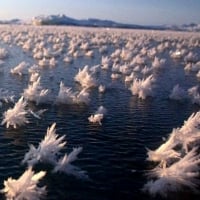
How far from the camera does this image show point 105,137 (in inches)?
707

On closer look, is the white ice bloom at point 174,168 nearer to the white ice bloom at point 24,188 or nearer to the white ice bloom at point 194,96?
the white ice bloom at point 24,188

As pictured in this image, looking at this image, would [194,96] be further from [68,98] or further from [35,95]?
[35,95]

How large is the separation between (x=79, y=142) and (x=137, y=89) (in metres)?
10.2

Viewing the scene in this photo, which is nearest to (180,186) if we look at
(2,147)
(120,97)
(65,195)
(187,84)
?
(65,195)

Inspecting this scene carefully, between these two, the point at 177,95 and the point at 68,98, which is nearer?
the point at 68,98

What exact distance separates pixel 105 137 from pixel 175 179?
5008mm

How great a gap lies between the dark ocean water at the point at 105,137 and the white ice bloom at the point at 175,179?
0.92 feet

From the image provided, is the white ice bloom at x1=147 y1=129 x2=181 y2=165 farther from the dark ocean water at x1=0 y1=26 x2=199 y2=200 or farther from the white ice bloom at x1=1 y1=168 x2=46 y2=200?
the white ice bloom at x1=1 y1=168 x2=46 y2=200

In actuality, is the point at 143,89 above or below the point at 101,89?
above

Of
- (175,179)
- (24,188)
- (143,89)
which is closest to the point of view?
(24,188)

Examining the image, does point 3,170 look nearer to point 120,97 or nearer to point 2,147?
point 2,147

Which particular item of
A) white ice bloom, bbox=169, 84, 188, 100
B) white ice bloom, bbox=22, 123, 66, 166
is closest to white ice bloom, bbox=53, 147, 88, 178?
white ice bloom, bbox=22, 123, 66, 166

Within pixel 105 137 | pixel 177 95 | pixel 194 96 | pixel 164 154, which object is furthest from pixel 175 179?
pixel 177 95

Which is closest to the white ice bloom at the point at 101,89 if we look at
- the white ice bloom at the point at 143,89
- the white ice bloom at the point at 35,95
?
the white ice bloom at the point at 143,89
